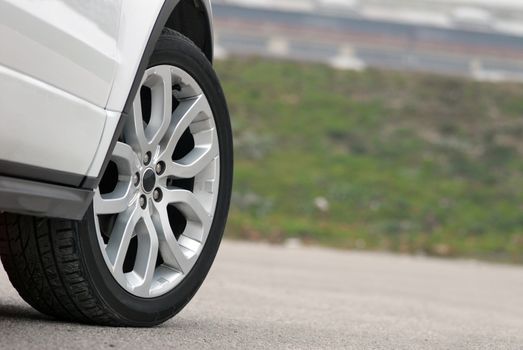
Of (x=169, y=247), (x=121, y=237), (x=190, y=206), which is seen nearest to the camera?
(x=121, y=237)

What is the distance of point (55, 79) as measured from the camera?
9.59ft

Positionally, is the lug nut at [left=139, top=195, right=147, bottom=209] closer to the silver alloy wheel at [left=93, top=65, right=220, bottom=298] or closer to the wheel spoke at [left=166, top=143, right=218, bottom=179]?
the silver alloy wheel at [left=93, top=65, right=220, bottom=298]

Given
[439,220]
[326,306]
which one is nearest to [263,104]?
[439,220]

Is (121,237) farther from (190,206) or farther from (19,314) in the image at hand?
(19,314)

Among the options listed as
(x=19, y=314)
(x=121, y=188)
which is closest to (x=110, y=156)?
(x=121, y=188)

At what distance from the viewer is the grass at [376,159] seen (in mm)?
19359

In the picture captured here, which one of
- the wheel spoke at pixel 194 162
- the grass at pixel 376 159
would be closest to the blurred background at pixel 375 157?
the grass at pixel 376 159

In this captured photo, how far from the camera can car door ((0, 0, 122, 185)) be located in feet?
8.94

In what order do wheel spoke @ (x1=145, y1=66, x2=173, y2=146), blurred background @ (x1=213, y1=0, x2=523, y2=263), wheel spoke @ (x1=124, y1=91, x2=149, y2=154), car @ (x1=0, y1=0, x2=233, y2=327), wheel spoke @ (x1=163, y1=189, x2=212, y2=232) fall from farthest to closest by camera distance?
blurred background @ (x1=213, y1=0, x2=523, y2=263) → wheel spoke @ (x1=163, y1=189, x2=212, y2=232) → wheel spoke @ (x1=145, y1=66, x2=173, y2=146) → wheel spoke @ (x1=124, y1=91, x2=149, y2=154) → car @ (x1=0, y1=0, x2=233, y2=327)

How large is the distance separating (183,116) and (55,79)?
80 centimetres

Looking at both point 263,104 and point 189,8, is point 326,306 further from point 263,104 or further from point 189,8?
point 263,104

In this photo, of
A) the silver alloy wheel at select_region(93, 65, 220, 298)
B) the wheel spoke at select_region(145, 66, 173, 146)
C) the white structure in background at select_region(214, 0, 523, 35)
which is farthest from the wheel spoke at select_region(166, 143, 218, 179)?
the white structure in background at select_region(214, 0, 523, 35)

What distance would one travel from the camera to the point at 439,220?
20391mm

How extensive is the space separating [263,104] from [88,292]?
2428cm
